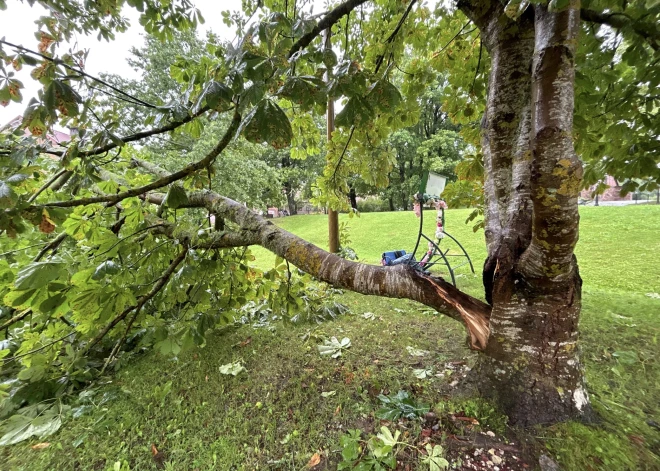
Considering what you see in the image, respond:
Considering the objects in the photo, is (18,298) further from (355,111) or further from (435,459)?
(435,459)

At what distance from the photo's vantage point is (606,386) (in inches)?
53.8

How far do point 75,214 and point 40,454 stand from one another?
4.00 feet

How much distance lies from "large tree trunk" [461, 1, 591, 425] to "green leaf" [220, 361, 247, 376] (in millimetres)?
1508

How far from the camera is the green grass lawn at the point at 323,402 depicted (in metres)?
1.06

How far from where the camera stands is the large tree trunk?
861 millimetres

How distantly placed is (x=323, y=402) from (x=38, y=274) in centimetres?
139

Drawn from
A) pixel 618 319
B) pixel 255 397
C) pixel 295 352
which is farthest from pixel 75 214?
pixel 618 319

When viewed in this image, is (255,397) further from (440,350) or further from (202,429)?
(440,350)

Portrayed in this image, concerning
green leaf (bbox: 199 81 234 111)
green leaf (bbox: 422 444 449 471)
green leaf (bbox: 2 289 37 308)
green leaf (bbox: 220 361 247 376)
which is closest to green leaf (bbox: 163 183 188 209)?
green leaf (bbox: 199 81 234 111)

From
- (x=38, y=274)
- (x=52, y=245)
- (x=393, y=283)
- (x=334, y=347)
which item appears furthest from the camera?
(x=334, y=347)

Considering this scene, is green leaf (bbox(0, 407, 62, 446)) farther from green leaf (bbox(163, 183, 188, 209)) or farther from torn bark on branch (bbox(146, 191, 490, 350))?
torn bark on branch (bbox(146, 191, 490, 350))

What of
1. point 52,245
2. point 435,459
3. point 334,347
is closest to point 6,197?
point 52,245

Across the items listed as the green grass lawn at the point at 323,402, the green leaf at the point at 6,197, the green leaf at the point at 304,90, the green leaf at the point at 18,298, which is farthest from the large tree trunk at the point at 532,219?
Answer: the green leaf at the point at 18,298

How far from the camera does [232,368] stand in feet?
6.14
